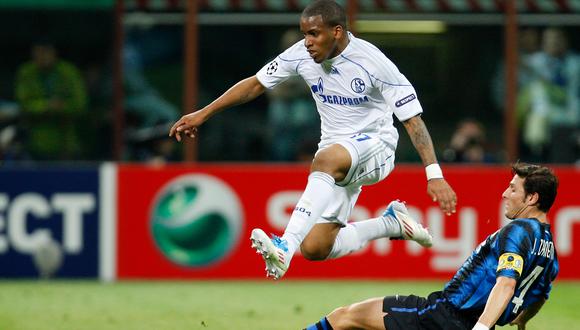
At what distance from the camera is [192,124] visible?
8.54 metres

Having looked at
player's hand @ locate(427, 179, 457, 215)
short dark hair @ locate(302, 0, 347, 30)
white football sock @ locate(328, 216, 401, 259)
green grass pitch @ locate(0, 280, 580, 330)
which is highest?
short dark hair @ locate(302, 0, 347, 30)

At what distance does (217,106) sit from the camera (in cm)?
866

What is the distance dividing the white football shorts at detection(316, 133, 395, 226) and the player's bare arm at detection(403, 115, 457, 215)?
0.44m

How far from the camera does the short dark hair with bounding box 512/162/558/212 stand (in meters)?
7.07

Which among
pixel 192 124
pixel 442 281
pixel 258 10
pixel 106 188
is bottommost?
pixel 442 281

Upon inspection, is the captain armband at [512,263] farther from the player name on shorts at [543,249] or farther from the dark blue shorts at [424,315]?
the dark blue shorts at [424,315]

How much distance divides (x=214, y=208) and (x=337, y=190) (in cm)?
496

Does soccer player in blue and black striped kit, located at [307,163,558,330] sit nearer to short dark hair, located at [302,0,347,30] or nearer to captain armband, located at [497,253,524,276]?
captain armband, located at [497,253,524,276]

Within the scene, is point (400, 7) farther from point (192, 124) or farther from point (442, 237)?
point (192, 124)

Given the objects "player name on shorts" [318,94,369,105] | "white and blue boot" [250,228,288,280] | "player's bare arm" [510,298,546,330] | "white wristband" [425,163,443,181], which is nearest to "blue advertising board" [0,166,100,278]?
"player name on shorts" [318,94,369,105]

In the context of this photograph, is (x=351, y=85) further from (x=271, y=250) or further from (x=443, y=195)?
(x=271, y=250)

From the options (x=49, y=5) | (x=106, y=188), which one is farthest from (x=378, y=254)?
(x=49, y=5)

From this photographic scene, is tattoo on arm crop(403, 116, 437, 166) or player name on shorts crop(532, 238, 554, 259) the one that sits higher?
tattoo on arm crop(403, 116, 437, 166)

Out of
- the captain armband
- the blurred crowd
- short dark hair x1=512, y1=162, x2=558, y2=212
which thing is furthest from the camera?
the blurred crowd
